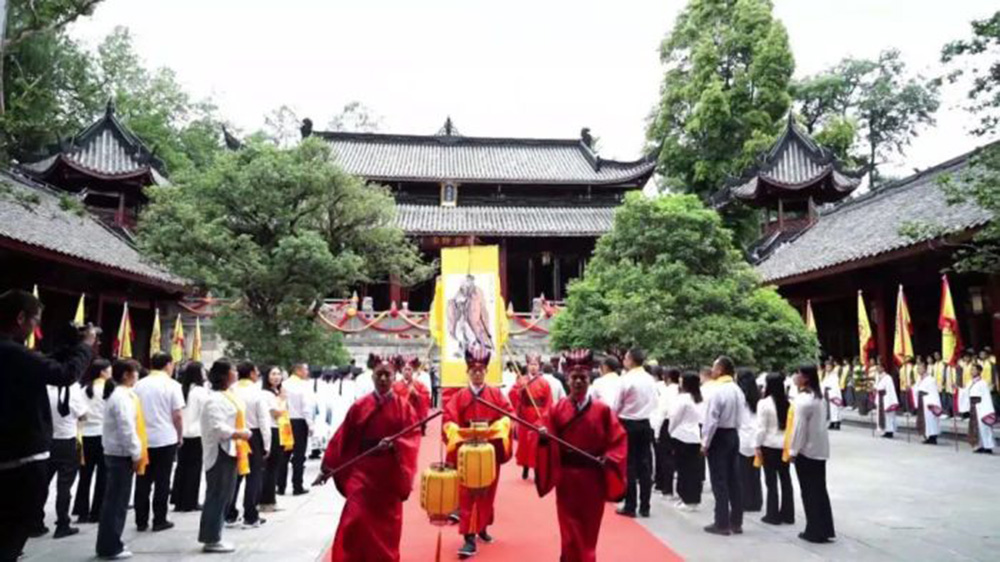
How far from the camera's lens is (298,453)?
914cm

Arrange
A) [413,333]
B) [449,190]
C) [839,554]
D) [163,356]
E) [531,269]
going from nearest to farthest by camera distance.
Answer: [839,554]
[163,356]
[413,333]
[531,269]
[449,190]

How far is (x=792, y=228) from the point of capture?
25.2 meters

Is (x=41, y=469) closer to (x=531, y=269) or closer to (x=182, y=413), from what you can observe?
(x=182, y=413)

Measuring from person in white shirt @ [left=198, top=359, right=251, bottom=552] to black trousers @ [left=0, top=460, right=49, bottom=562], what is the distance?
2463 mm

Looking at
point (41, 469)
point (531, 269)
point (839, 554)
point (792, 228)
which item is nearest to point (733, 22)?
point (792, 228)

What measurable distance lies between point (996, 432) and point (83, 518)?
50.9 ft

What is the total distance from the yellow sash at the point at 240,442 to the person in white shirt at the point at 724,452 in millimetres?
4454

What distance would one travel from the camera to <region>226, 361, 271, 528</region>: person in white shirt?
678 centimetres

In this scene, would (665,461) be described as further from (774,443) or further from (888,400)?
(888,400)

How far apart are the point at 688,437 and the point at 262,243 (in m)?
9.16

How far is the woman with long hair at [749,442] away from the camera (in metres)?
7.54

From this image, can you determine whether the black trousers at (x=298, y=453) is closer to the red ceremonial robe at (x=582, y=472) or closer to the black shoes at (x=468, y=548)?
the black shoes at (x=468, y=548)

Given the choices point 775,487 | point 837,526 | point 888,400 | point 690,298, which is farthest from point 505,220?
point 837,526

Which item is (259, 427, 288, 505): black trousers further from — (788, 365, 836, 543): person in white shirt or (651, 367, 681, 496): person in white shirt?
(788, 365, 836, 543): person in white shirt
